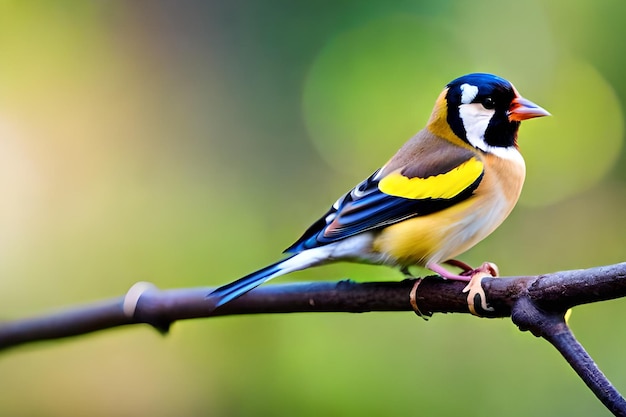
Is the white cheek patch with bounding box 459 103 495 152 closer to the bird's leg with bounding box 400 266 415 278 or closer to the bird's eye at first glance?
the bird's eye

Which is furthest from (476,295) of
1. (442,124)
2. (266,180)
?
(266,180)

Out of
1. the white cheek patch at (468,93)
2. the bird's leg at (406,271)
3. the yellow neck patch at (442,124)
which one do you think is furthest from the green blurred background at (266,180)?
the white cheek patch at (468,93)

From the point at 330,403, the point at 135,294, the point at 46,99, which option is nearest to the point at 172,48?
the point at 46,99

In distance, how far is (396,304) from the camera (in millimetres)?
1226

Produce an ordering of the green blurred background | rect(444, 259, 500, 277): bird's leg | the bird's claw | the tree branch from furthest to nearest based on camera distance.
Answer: the green blurred background
rect(444, 259, 500, 277): bird's leg
the bird's claw
the tree branch

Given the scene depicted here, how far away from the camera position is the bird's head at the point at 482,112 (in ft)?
4.13

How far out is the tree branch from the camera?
875 mm

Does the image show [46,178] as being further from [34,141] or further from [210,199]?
[210,199]

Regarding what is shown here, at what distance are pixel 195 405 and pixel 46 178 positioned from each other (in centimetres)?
104

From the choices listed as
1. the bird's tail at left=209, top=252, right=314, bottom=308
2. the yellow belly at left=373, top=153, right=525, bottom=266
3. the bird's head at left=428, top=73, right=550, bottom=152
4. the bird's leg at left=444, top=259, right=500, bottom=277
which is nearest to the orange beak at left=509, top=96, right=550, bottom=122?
the bird's head at left=428, top=73, right=550, bottom=152

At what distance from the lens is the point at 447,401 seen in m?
1.96

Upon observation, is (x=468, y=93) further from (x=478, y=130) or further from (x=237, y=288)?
(x=237, y=288)

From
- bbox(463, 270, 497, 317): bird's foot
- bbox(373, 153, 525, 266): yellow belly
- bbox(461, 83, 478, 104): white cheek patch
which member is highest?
bbox(461, 83, 478, 104): white cheek patch

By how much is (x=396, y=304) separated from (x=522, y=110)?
38 centimetres
